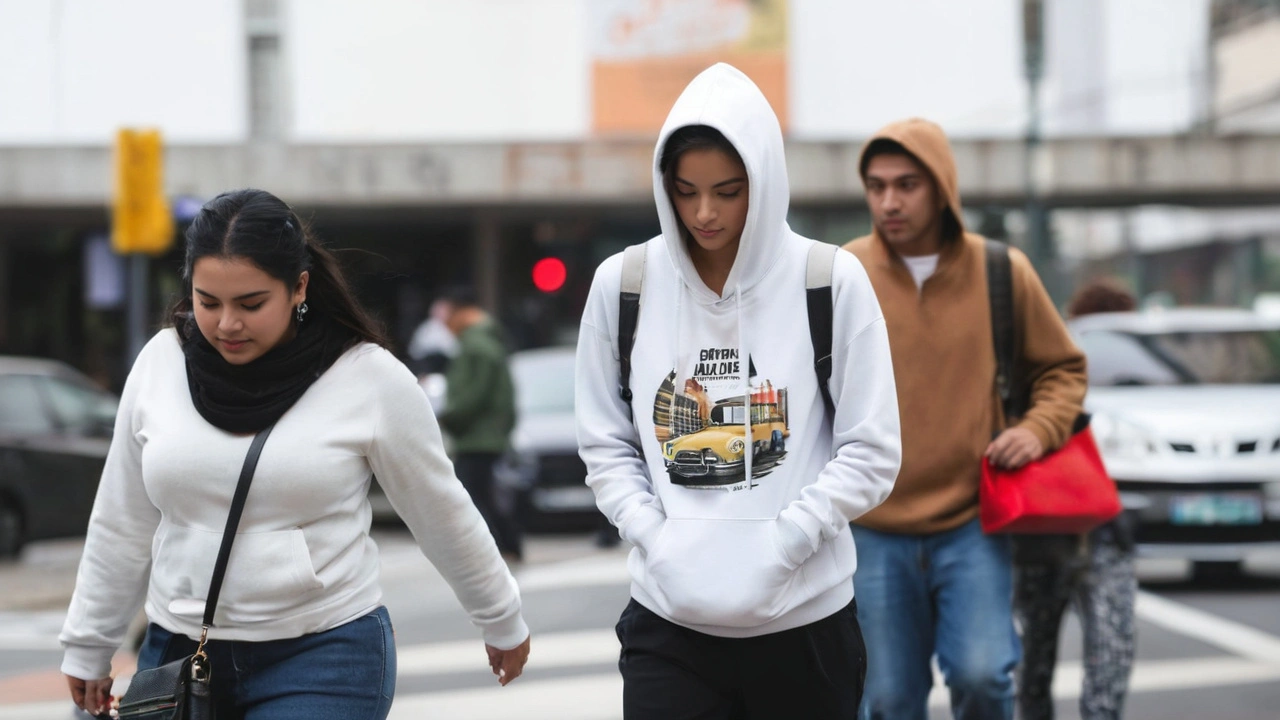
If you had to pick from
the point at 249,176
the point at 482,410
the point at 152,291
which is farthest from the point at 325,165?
the point at 482,410

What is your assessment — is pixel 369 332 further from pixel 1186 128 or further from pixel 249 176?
pixel 1186 128

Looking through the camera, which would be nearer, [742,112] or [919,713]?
[742,112]


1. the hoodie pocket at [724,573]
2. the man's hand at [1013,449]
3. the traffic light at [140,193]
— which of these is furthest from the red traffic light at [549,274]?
the hoodie pocket at [724,573]

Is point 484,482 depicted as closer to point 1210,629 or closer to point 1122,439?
point 1122,439

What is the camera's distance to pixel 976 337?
3977mm

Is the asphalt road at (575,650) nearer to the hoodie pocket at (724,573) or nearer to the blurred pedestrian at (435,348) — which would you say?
the hoodie pocket at (724,573)

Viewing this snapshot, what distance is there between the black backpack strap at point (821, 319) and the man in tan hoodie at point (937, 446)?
1.01 meters

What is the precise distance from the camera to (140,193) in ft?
37.6

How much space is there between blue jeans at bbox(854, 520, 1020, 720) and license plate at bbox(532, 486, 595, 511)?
887 centimetres

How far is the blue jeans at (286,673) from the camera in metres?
2.92

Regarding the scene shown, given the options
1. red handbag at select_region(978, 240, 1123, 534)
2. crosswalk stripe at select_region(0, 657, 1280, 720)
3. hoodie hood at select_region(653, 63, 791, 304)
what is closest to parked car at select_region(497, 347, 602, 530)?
crosswalk stripe at select_region(0, 657, 1280, 720)

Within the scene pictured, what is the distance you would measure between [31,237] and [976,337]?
882 inches

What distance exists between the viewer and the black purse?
285 cm

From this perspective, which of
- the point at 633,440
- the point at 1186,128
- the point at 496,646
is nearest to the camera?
the point at 633,440
